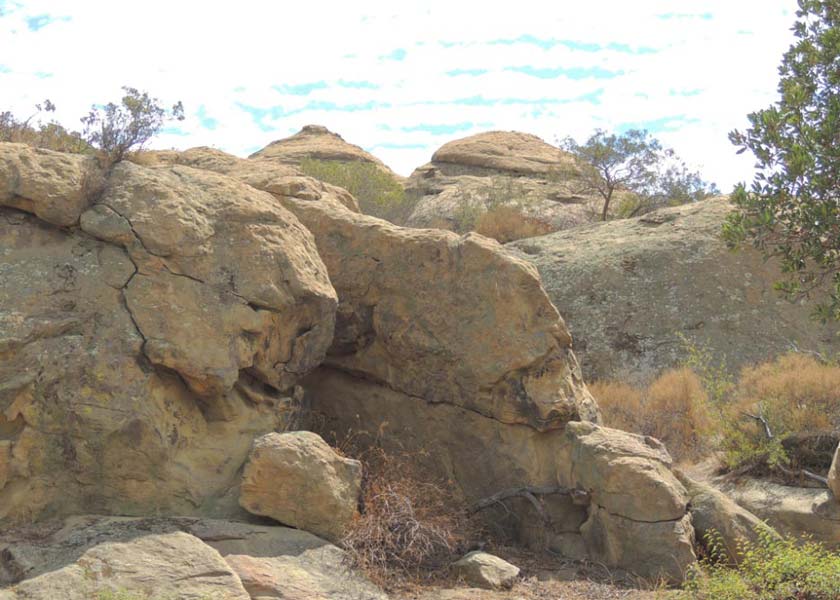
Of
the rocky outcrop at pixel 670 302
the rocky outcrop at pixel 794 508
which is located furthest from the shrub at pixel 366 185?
the rocky outcrop at pixel 794 508

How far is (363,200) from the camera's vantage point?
1977cm

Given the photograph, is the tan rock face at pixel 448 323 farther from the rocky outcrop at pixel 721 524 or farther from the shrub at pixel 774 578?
the shrub at pixel 774 578

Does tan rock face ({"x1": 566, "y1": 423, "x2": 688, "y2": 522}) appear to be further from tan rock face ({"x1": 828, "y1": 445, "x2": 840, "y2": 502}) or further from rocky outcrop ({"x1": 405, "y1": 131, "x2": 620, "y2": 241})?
rocky outcrop ({"x1": 405, "y1": 131, "x2": 620, "y2": 241})

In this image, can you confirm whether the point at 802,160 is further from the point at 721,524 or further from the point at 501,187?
the point at 501,187

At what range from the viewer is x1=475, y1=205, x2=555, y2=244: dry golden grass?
18.0m

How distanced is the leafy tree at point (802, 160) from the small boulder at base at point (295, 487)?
3.23 metres

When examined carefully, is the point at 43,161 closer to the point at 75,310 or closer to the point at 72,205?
the point at 72,205

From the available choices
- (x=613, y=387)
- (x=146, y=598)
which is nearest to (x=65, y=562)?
(x=146, y=598)

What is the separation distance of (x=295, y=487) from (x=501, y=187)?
1500 cm

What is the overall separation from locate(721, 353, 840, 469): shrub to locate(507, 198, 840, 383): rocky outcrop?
6.65 ft

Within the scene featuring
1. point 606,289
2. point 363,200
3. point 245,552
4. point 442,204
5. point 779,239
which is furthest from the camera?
point 442,204

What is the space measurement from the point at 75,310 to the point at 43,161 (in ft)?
3.84

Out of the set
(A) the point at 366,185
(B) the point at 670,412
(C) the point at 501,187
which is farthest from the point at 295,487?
(C) the point at 501,187

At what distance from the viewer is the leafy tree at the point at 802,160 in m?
6.45
